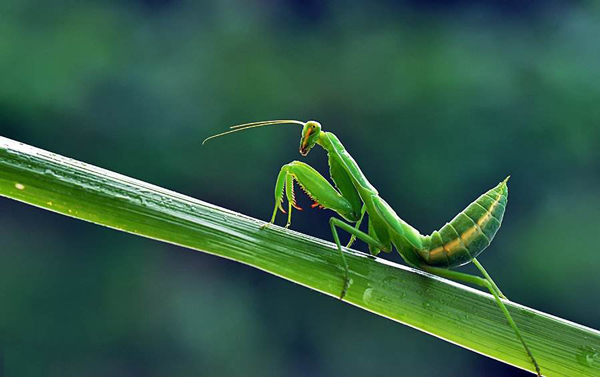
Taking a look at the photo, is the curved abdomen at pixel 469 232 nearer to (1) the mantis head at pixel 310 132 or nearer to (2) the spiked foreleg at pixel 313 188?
(2) the spiked foreleg at pixel 313 188

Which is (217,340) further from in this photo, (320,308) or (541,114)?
(541,114)

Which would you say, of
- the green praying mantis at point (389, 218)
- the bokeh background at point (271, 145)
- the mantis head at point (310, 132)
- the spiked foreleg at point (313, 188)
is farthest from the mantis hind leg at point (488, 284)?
the bokeh background at point (271, 145)

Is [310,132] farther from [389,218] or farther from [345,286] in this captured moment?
[345,286]

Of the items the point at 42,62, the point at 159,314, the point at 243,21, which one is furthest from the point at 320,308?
the point at 42,62

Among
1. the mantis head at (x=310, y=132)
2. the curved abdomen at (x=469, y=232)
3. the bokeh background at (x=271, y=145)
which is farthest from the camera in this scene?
the bokeh background at (x=271, y=145)

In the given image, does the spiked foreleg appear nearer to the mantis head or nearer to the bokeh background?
the mantis head

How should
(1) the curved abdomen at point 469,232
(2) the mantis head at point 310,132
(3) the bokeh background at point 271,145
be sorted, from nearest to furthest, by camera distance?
(1) the curved abdomen at point 469,232 → (2) the mantis head at point 310,132 → (3) the bokeh background at point 271,145
